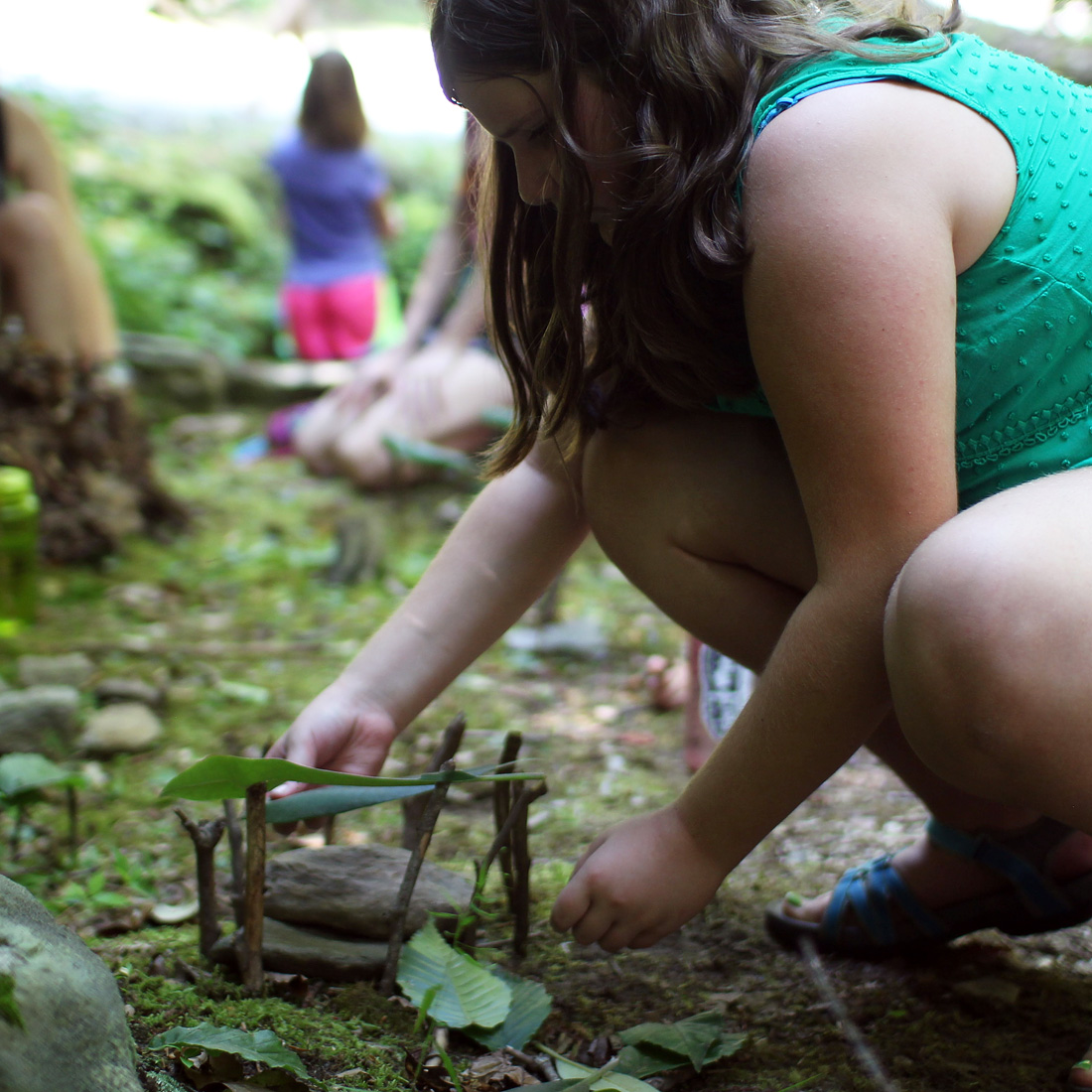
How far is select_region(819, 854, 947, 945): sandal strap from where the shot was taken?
134cm

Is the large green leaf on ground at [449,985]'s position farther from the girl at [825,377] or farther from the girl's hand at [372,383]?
the girl's hand at [372,383]

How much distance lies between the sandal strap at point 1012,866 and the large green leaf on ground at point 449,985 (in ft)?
1.85

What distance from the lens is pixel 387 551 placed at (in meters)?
3.20

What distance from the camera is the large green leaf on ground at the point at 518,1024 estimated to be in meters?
1.12

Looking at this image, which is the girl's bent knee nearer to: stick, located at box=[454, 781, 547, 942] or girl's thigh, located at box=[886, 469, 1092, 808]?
stick, located at box=[454, 781, 547, 942]

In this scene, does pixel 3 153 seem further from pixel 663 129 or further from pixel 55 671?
pixel 663 129

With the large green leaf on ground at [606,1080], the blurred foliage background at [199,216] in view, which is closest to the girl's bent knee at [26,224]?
the blurred foliage background at [199,216]

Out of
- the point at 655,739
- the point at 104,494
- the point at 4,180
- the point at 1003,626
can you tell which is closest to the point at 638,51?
the point at 1003,626

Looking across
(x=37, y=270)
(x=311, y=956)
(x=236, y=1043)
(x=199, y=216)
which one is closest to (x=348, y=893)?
(x=311, y=956)

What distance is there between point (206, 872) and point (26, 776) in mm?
361

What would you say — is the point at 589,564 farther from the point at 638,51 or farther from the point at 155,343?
the point at 155,343

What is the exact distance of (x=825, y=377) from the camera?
3.21 feet

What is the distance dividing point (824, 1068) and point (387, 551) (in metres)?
2.25

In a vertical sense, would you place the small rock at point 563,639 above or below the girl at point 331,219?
below
